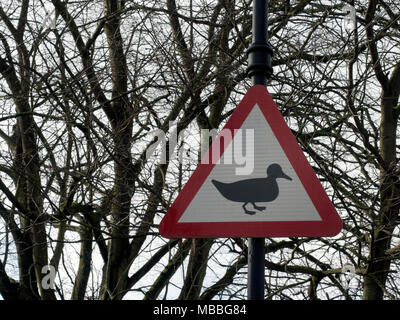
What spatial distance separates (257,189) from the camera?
2.74 metres

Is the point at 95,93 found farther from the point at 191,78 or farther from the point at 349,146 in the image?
the point at 349,146

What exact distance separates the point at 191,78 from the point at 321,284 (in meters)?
2.95

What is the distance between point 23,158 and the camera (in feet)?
22.1

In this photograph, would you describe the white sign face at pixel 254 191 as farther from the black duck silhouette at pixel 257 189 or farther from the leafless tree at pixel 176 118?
the leafless tree at pixel 176 118

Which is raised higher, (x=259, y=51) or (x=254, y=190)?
(x=259, y=51)

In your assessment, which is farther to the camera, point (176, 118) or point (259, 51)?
point (176, 118)

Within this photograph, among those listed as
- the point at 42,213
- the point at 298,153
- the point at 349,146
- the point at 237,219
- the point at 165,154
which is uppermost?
the point at 349,146

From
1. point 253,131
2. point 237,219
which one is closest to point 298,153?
point 253,131

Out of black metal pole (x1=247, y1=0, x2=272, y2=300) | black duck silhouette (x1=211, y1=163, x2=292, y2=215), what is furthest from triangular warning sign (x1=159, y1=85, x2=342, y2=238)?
black metal pole (x1=247, y1=0, x2=272, y2=300)

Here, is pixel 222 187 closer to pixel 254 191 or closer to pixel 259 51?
pixel 254 191

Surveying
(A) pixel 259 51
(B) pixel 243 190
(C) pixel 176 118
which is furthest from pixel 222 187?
(C) pixel 176 118

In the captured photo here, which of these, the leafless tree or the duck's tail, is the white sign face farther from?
the leafless tree

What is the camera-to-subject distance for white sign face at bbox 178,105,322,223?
8.95ft

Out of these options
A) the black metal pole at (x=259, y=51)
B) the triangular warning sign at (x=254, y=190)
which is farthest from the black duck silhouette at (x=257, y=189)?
the black metal pole at (x=259, y=51)
